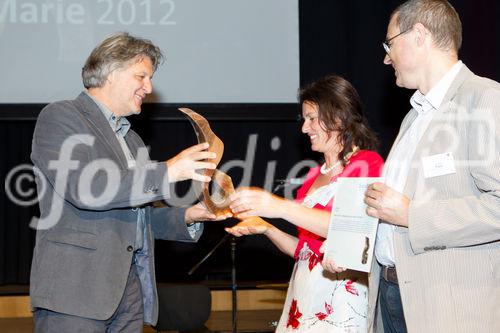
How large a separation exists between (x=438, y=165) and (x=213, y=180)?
0.93m

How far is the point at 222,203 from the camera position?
283 cm

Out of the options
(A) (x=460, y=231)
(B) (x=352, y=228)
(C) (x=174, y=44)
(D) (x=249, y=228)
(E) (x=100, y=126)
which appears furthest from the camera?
(C) (x=174, y=44)

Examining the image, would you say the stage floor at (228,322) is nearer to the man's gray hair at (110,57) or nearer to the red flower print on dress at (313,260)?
the red flower print on dress at (313,260)

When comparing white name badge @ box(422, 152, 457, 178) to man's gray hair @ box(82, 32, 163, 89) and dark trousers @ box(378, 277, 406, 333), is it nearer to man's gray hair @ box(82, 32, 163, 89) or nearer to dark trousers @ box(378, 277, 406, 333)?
dark trousers @ box(378, 277, 406, 333)

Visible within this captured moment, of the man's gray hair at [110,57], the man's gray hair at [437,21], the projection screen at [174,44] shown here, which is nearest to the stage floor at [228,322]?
the projection screen at [174,44]

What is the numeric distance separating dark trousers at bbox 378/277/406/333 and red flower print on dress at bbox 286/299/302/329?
1.43ft

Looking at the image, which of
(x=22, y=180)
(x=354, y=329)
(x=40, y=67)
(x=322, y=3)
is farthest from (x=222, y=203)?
(x=22, y=180)

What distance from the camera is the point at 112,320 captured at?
108 inches

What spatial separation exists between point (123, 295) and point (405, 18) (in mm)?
1431

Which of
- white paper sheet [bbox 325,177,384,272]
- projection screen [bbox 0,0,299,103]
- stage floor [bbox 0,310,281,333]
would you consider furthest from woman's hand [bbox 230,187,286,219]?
projection screen [bbox 0,0,299,103]

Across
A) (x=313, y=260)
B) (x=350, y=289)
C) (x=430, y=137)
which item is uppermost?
(x=430, y=137)

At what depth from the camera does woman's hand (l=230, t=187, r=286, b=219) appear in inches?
104

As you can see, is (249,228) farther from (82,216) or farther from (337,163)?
(82,216)

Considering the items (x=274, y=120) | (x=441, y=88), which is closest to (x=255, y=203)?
(x=441, y=88)
